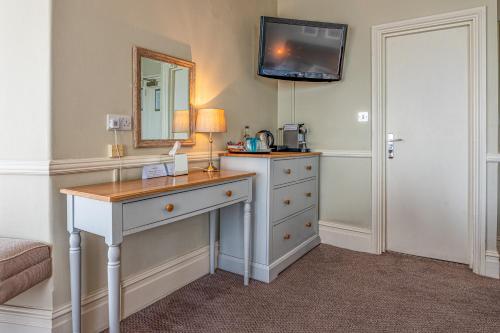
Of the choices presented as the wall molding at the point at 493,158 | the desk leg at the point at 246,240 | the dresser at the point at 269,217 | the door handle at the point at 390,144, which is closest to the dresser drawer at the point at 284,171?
the dresser at the point at 269,217

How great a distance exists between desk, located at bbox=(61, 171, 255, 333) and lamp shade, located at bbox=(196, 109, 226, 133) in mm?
496

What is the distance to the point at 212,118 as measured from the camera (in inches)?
94.9

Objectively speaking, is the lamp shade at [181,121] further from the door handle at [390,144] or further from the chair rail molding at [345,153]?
the door handle at [390,144]

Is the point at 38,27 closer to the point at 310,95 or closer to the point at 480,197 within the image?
the point at 310,95

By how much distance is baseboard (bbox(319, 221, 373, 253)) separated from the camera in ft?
10.5

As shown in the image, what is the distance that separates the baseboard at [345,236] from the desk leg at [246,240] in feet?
4.06

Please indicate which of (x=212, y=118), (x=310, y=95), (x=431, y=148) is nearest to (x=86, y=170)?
(x=212, y=118)

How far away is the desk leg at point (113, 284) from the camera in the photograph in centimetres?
151

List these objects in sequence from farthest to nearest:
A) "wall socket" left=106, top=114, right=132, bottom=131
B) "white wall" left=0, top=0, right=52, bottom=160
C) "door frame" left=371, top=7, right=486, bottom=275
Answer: "door frame" left=371, top=7, right=486, bottom=275, "wall socket" left=106, top=114, right=132, bottom=131, "white wall" left=0, top=0, right=52, bottom=160

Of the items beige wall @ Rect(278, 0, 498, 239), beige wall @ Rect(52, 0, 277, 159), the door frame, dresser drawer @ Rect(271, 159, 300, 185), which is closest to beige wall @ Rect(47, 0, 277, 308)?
beige wall @ Rect(52, 0, 277, 159)

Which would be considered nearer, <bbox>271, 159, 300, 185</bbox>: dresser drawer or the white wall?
the white wall

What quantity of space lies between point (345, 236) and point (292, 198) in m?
0.86

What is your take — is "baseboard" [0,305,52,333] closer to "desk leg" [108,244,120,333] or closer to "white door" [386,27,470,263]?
"desk leg" [108,244,120,333]

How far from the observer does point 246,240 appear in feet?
7.95
